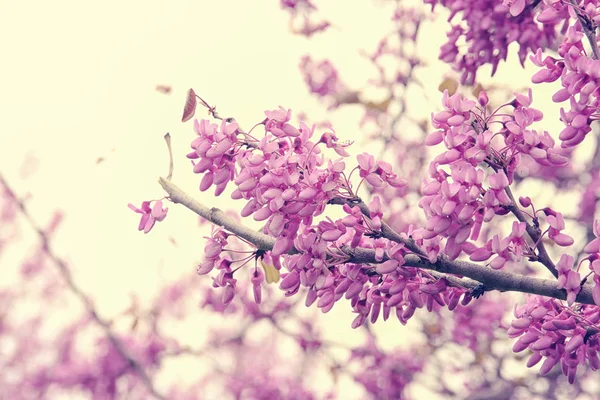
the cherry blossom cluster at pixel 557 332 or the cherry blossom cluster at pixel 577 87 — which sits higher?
the cherry blossom cluster at pixel 577 87

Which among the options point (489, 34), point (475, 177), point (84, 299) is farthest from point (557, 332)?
point (84, 299)

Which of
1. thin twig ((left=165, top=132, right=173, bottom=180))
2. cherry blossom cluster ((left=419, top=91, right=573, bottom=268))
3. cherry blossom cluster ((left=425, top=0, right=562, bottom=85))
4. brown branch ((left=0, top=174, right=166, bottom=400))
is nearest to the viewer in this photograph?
cherry blossom cluster ((left=419, top=91, right=573, bottom=268))

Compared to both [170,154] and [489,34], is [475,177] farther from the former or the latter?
[489,34]

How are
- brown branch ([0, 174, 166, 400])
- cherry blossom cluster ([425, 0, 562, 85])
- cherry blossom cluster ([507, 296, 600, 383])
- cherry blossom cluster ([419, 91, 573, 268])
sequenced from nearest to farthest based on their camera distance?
cherry blossom cluster ([419, 91, 573, 268]), cherry blossom cluster ([507, 296, 600, 383]), cherry blossom cluster ([425, 0, 562, 85]), brown branch ([0, 174, 166, 400])

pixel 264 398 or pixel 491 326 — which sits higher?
pixel 491 326

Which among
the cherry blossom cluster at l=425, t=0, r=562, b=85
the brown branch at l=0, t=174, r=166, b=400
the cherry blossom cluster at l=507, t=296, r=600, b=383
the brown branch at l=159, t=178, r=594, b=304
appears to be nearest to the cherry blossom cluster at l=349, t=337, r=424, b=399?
the brown branch at l=0, t=174, r=166, b=400

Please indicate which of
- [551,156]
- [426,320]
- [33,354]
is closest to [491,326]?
[426,320]

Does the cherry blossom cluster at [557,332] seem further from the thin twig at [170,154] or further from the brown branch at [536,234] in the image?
the thin twig at [170,154]

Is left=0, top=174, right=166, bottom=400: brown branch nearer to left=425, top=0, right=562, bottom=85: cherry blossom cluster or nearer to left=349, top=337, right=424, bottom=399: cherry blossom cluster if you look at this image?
left=349, top=337, right=424, bottom=399: cherry blossom cluster

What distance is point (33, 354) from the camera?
11.4m

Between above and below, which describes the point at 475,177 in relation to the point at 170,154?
above

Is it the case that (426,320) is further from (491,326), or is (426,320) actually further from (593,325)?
(593,325)

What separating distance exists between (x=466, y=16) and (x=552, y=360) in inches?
65.0

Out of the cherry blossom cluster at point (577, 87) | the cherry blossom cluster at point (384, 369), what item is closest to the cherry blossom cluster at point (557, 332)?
the cherry blossom cluster at point (577, 87)
